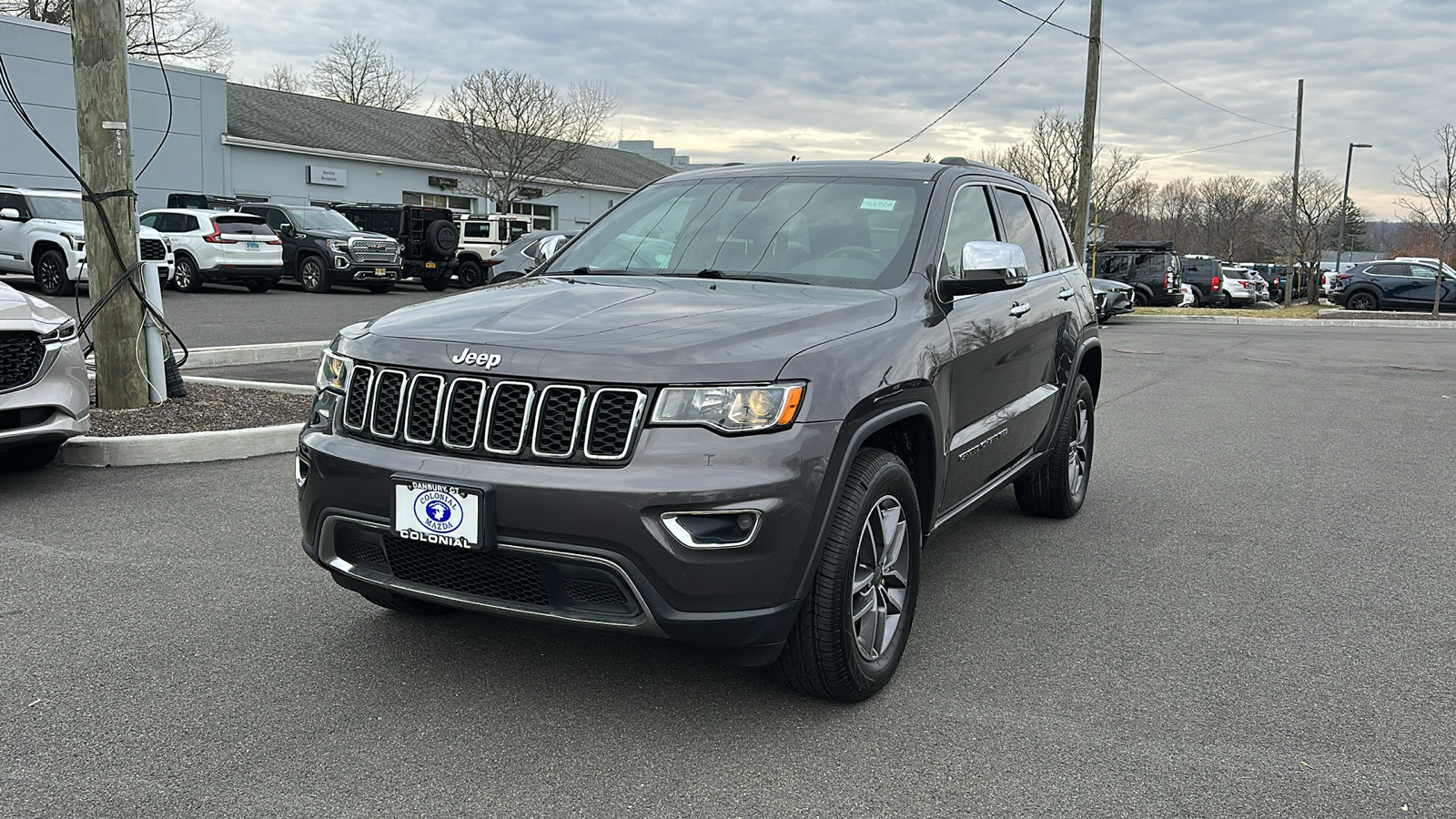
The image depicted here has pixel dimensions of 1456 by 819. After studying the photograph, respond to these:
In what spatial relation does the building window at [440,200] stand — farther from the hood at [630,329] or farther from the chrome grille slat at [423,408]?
the chrome grille slat at [423,408]

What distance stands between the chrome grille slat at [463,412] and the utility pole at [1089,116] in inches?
916

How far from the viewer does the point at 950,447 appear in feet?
13.6

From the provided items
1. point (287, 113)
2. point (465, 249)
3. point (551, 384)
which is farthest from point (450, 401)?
point (287, 113)

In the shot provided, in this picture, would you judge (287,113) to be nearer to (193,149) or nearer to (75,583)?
(193,149)

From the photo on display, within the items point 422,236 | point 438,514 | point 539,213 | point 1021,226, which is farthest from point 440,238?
point 438,514

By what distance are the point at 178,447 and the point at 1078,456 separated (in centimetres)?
520

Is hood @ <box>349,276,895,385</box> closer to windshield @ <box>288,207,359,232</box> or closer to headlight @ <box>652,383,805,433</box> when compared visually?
headlight @ <box>652,383,805,433</box>

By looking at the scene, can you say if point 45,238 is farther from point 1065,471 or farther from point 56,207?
point 1065,471

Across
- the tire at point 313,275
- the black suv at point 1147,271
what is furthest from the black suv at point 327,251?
the black suv at point 1147,271

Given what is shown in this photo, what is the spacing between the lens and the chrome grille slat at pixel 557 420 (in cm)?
312

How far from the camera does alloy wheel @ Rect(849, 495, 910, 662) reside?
3.57 metres

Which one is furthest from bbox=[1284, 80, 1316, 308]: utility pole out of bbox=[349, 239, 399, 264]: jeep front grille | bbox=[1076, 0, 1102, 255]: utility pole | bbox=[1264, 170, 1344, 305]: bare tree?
bbox=[349, 239, 399, 264]: jeep front grille

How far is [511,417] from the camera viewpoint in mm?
3176

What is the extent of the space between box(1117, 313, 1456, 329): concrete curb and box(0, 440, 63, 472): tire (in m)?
22.8
